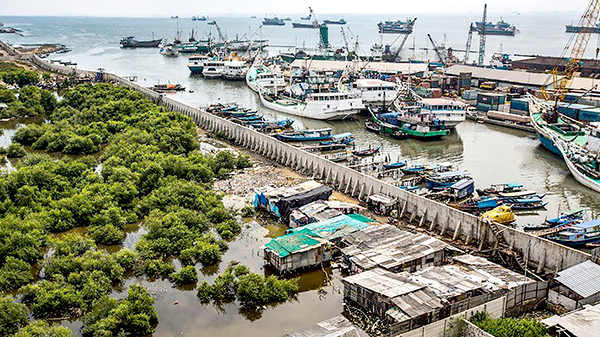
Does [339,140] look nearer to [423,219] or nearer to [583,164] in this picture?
[583,164]

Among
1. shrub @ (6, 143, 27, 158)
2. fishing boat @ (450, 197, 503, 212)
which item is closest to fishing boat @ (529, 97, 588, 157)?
fishing boat @ (450, 197, 503, 212)

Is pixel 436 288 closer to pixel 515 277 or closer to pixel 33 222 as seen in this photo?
pixel 515 277

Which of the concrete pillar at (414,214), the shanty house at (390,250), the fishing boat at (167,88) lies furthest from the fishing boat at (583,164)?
the fishing boat at (167,88)

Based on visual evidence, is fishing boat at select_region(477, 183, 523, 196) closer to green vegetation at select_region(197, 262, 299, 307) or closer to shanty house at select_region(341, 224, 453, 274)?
shanty house at select_region(341, 224, 453, 274)

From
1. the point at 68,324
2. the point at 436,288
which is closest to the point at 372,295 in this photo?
the point at 436,288

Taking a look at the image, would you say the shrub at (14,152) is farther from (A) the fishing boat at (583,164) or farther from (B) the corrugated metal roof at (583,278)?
(A) the fishing boat at (583,164)

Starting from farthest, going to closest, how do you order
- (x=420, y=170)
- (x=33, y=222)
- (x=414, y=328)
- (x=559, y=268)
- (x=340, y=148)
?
(x=340, y=148), (x=420, y=170), (x=33, y=222), (x=559, y=268), (x=414, y=328)
